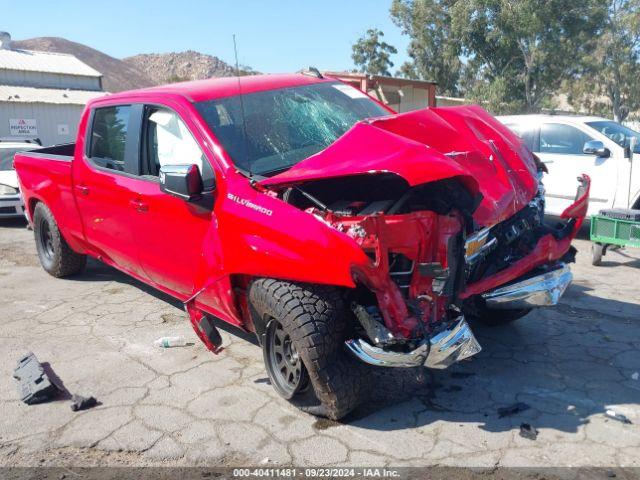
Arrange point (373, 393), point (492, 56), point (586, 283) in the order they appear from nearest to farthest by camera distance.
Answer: point (373, 393), point (586, 283), point (492, 56)

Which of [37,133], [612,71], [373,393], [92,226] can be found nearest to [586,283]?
[373,393]

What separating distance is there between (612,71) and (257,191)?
26.1 metres

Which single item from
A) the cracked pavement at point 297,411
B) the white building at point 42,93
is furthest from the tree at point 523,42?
the cracked pavement at point 297,411

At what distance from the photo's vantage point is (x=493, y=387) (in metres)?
3.80

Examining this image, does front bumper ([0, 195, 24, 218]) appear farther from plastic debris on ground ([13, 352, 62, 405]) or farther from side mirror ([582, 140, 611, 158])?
side mirror ([582, 140, 611, 158])

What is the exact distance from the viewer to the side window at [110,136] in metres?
4.79

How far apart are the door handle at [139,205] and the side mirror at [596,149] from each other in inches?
235

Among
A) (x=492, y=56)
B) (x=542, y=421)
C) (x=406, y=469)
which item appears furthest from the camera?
(x=492, y=56)

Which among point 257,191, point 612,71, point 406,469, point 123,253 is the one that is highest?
point 612,71

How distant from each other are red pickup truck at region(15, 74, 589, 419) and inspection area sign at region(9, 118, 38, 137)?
881 inches

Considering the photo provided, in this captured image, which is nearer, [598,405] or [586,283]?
[598,405]

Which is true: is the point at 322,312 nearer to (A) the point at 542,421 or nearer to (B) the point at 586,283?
(A) the point at 542,421

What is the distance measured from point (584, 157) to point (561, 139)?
474 millimetres

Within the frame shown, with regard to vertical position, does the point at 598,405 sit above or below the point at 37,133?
below
